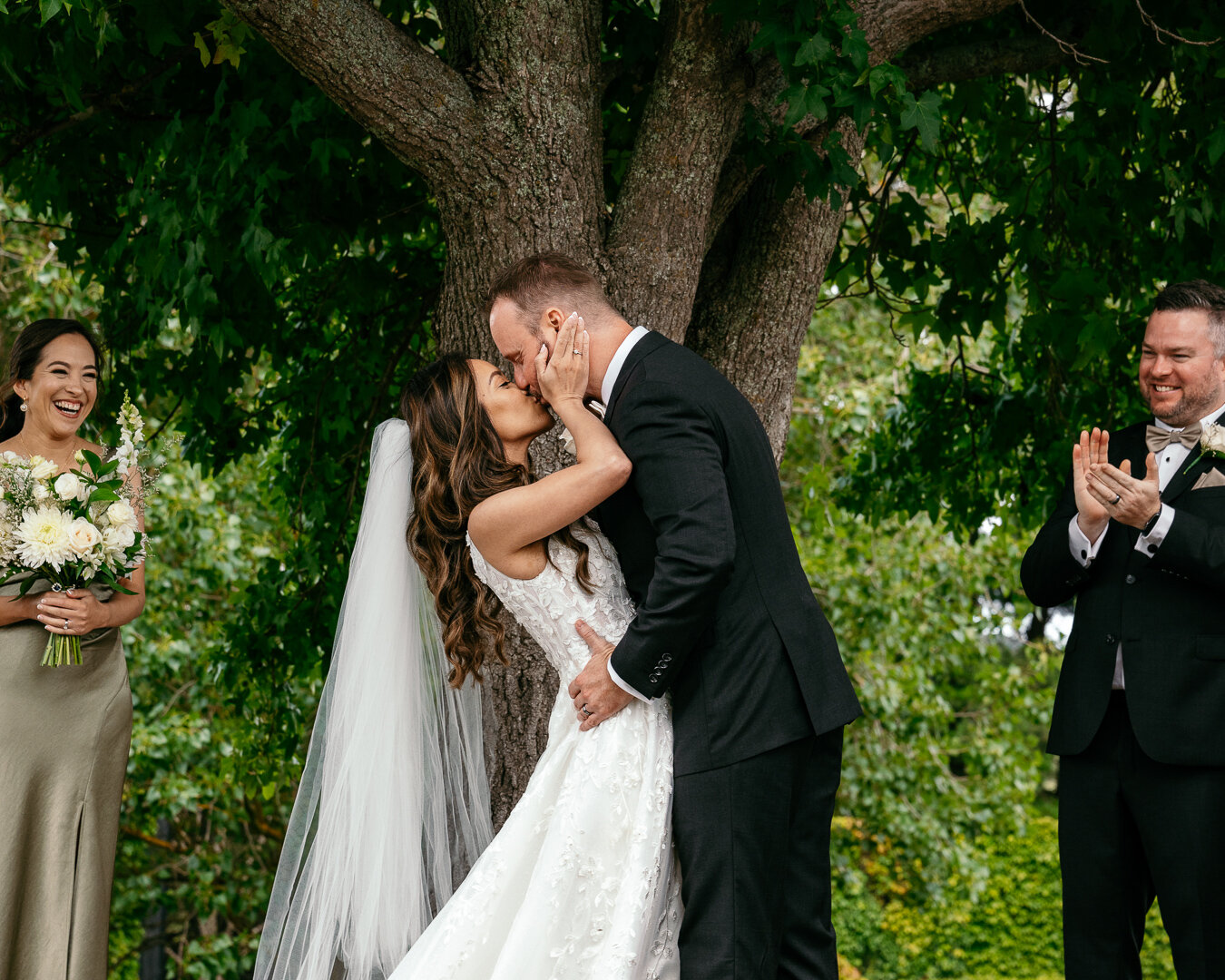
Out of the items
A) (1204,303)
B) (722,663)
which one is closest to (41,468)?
(722,663)

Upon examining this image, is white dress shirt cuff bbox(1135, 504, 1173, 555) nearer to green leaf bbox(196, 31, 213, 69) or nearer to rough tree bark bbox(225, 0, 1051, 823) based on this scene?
rough tree bark bbox(225, 0, 1051, 823)

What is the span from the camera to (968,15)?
3844 mm

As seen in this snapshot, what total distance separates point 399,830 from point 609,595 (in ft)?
2.87

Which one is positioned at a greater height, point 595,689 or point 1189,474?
point 1189,474

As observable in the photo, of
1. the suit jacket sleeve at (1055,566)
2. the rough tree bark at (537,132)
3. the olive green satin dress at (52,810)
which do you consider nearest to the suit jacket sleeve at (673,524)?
the rough tree bark at (537,132)

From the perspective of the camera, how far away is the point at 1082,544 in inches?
140

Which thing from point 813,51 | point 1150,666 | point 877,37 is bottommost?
point 1150,666

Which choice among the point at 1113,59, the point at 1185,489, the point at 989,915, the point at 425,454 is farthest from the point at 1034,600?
the point at 989,915

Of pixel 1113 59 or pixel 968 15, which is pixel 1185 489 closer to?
pixel 968 15

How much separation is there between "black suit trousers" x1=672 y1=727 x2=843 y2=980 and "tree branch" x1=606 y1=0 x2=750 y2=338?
56.4 inches

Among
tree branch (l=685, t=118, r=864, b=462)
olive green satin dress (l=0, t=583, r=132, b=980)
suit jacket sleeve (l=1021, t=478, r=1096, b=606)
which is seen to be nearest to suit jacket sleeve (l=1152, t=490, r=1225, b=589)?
suit jacket sleeve (l=1021, t=478, r=1096, b=606)

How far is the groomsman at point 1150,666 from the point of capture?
3.27 meters

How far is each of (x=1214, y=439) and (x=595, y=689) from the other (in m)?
1.80

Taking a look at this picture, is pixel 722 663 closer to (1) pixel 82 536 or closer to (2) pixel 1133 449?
(2) pixel 1133 449
